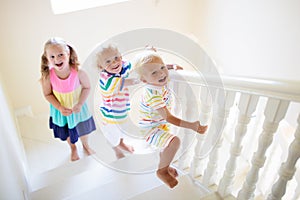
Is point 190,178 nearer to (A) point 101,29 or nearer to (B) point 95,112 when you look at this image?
(B) point 95,112

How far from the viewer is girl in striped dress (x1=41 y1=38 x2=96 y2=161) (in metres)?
1.31

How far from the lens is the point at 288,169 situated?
1.04 metres

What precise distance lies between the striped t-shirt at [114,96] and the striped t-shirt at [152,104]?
186 mm

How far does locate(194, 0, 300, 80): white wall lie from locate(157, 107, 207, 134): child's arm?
0.78m

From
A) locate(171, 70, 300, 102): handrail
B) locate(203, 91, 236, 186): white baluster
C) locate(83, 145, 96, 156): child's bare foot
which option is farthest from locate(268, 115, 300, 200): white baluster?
locate(83, 145, 96, 156): child's bare foot

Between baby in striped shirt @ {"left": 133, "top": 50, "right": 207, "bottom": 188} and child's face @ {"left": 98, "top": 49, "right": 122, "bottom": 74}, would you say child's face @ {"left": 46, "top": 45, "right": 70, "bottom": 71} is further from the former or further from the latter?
baby in striped shirt @ {"left": 133, "top": 50, "right": 207, "bottom": 188}

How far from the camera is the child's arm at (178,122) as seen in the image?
1.06 m

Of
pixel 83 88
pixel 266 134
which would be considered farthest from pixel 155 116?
pixel 83 88

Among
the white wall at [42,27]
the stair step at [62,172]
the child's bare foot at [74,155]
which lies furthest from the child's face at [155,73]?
the white wall at [42,27]

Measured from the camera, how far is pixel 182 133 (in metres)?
1.29

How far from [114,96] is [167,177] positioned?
1.49 feet

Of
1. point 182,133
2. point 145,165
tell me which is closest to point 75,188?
point 145,165

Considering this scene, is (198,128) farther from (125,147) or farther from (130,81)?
(125,147)

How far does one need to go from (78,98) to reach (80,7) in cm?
89
